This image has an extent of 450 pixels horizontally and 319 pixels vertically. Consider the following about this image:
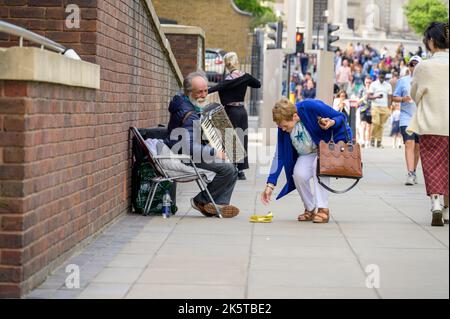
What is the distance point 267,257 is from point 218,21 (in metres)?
46.7

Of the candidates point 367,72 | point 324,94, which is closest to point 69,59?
point 324,94

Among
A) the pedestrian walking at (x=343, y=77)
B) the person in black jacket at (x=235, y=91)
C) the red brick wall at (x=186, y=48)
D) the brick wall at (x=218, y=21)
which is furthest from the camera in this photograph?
the brick wall at (x=218, y=21)

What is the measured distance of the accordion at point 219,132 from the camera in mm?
11531

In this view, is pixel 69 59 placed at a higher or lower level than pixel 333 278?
higher

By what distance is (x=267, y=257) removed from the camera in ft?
28.5

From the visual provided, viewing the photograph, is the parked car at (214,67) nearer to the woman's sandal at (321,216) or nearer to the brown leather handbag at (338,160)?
the woman's sandal at (321,216)

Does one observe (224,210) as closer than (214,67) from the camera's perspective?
Yes

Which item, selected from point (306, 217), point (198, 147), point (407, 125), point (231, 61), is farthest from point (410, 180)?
point (198, 147)

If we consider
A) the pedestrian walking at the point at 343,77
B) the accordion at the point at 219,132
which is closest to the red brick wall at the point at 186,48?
the accordion at the point at 219,132

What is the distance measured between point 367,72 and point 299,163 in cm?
3914

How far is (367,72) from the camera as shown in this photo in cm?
4969

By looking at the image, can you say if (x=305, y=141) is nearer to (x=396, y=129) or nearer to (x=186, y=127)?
(x=186, y=127)

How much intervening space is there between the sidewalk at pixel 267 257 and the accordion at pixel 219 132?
666mm
